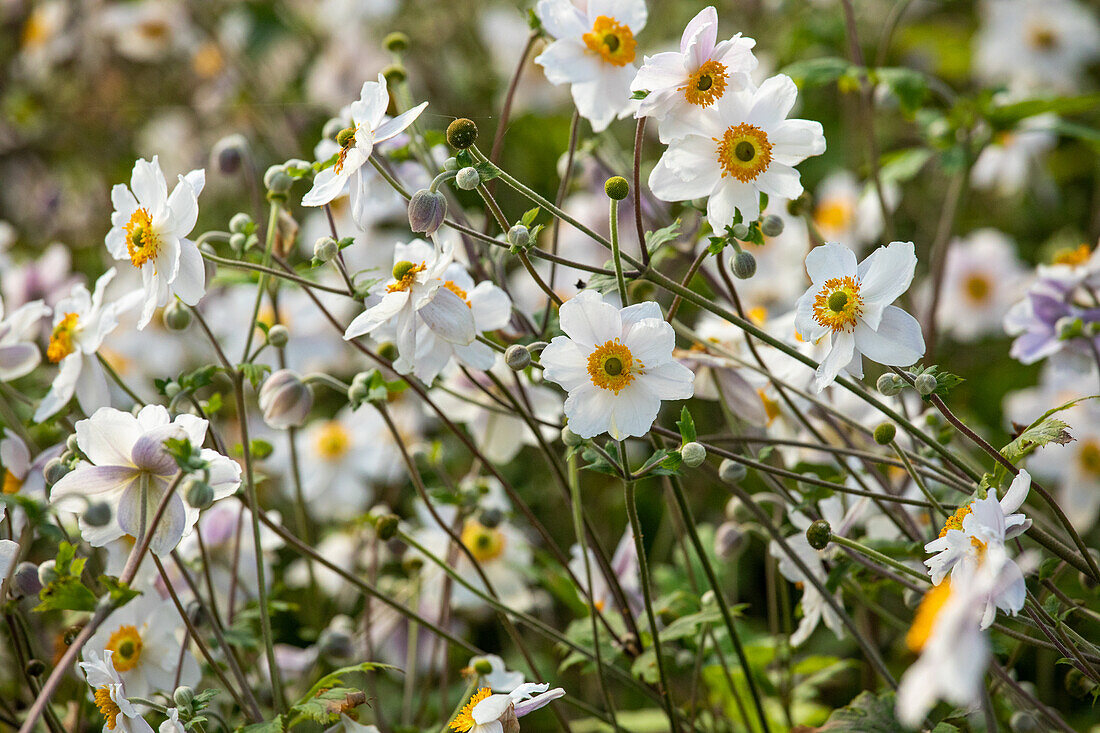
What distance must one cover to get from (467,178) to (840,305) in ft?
1.36

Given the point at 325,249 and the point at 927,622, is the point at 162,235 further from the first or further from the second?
the point at 927,622

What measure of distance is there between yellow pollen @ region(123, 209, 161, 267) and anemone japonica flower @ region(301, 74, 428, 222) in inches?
8.2

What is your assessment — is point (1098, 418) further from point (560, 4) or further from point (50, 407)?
point (50, 407)

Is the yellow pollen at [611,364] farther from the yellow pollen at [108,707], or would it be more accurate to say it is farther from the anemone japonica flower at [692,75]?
the yellow pollen at [108,707]

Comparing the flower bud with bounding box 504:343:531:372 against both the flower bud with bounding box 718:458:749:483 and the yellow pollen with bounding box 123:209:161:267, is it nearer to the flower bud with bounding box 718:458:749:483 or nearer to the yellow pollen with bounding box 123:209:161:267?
the flower bud with bounding box 718:458:749:483

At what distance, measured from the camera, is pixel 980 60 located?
3.45 metres

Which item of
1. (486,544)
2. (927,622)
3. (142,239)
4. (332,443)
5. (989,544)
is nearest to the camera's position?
(927,622)

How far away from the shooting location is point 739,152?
1156 mm

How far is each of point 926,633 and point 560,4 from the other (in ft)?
2.99

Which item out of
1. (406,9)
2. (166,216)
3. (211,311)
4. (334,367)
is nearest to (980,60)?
(406,9)

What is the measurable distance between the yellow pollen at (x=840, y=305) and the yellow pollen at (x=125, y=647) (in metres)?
0.99

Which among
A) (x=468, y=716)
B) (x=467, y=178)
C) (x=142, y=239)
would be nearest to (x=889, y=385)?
(x=467, y=178)

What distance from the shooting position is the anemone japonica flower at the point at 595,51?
1307 millimetres

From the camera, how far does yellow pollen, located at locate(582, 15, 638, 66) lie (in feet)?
4.31
